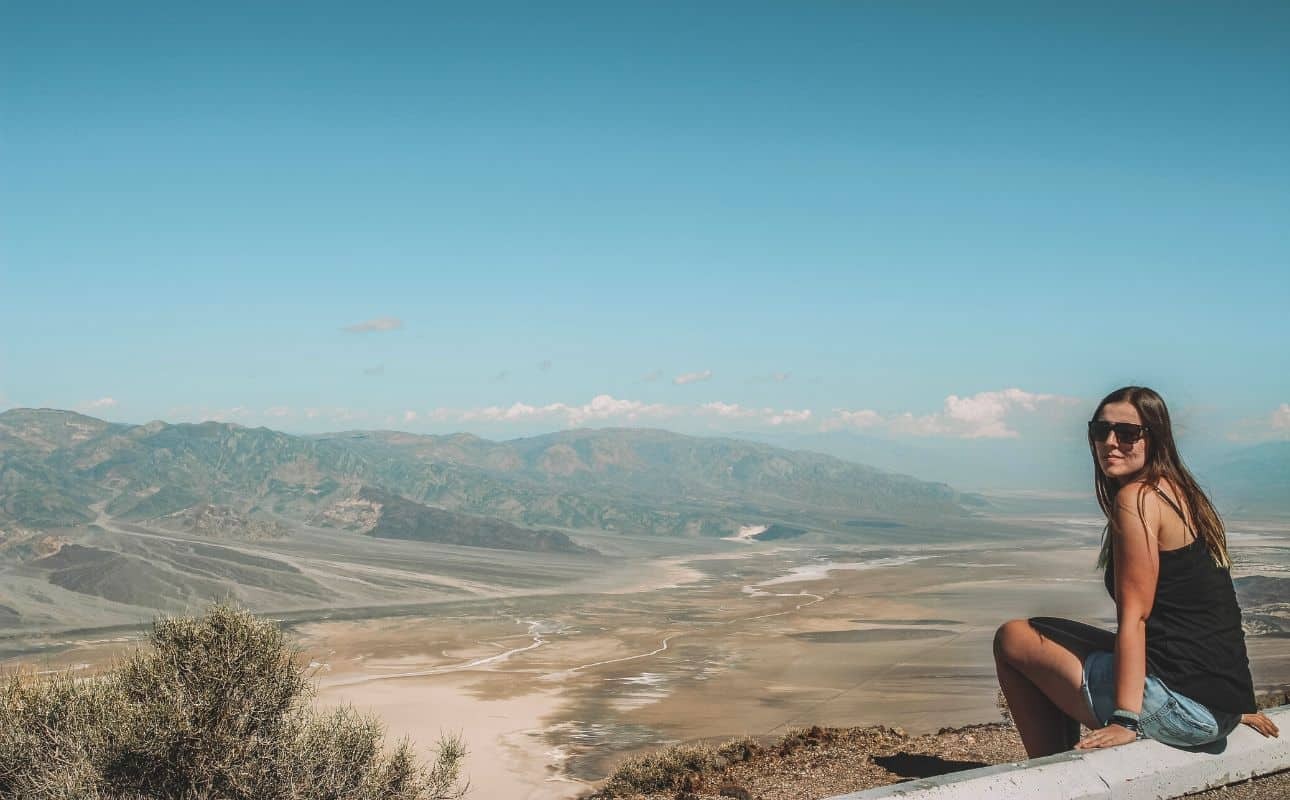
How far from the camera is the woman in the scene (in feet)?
11.5

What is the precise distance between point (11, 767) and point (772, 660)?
31.6 metres

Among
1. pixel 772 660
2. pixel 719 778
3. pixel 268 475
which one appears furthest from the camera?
pixel 268 475

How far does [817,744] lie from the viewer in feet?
33.2

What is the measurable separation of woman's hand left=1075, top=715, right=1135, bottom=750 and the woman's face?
2.94 feet

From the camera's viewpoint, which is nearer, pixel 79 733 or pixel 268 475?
pixel 79 733

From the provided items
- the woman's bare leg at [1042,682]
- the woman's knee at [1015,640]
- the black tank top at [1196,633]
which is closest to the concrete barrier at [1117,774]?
the black tank top at [1196,633]

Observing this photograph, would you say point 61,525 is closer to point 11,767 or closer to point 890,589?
point 890,589

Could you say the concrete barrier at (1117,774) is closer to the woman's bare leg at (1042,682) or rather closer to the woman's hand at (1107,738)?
the woman's hand at (1107,738)

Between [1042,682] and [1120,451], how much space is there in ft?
2.99

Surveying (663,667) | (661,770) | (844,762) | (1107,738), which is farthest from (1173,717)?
(663,667)

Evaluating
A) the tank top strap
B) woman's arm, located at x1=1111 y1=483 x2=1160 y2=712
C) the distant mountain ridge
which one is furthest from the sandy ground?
the distant mountain ridge

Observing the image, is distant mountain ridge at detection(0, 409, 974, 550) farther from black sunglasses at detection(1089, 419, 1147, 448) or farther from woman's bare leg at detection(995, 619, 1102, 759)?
black sunglasses at detection(1089, 419, 1147, 448)

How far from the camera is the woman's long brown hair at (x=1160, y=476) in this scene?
3619mm

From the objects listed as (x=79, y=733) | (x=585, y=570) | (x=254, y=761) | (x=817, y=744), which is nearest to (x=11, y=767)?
(x=79, y=733)
